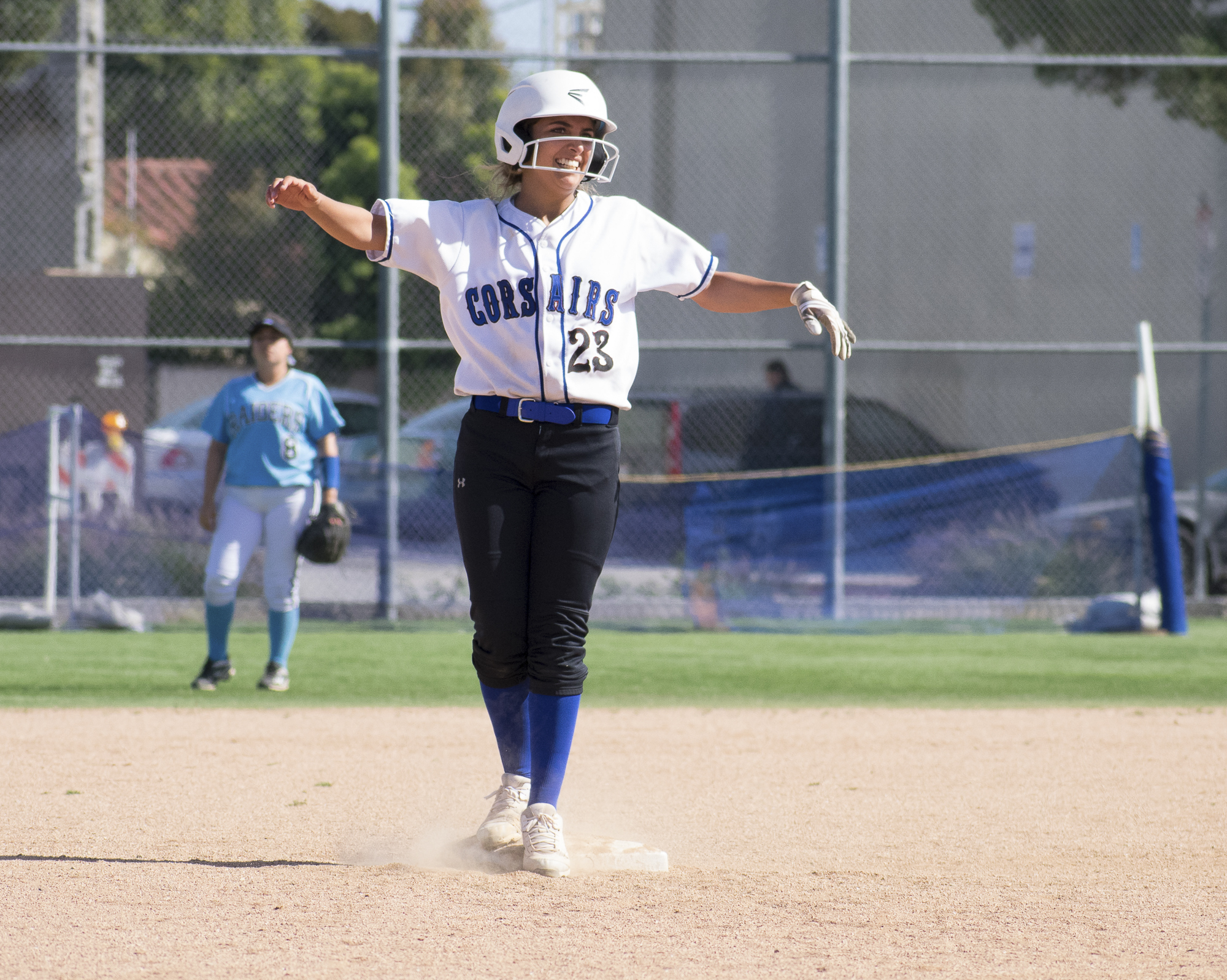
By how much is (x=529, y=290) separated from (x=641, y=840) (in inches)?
60.6

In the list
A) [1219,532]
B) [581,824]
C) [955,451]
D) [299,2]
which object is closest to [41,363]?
[299,2]

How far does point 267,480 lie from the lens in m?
A: 7.31

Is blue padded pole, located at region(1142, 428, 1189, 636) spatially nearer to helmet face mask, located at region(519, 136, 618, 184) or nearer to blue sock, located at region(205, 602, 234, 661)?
blue sock, located at region(205, 602, 234, 661)

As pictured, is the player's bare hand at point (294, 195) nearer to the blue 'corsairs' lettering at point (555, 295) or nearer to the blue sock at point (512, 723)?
the blue 'corsairs' lettering at point (555, 295)

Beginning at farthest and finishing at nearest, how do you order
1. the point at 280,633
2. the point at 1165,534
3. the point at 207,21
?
the point at 207,21 < the point at 1165,534 < the point at 280,633

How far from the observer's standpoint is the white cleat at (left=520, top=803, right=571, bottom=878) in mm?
3762

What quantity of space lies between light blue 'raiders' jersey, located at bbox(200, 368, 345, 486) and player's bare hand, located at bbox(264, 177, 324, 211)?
3.65 metres

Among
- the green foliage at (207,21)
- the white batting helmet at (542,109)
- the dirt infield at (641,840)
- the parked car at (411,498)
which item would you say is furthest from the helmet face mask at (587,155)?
the green foliage at (207,21)

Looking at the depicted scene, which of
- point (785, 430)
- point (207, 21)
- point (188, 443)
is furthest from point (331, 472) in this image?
point (207, 21)

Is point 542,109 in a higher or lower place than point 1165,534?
higher

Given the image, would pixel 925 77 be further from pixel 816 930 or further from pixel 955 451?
pixel 816 930

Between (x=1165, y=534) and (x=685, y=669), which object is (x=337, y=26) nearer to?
(x=685, y=669)

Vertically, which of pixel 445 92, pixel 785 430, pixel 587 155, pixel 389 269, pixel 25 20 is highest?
pixel 25 20

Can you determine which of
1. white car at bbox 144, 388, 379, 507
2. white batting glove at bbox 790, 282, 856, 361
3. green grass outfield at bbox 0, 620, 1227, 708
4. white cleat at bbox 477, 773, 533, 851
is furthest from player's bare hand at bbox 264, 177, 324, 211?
white car at bbox 144, 388, 379, 507
